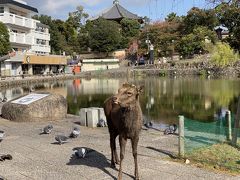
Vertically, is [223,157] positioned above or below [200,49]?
below

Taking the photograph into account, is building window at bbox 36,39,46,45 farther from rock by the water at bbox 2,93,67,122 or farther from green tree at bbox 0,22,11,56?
rock by the water at bbox 2,93,67,122

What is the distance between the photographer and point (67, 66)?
85188mm

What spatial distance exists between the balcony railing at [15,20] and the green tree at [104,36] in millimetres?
23782

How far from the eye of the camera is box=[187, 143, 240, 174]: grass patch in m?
8.59

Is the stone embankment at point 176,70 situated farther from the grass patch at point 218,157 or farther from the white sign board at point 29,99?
the grass patch at point 218,157

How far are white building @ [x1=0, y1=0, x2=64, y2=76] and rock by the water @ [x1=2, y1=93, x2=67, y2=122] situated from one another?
130 feet

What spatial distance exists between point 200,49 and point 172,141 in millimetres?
71835

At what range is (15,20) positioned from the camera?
61.7 meters

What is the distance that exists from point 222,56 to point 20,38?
40.7 m

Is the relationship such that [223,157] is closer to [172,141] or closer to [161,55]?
[172,141]

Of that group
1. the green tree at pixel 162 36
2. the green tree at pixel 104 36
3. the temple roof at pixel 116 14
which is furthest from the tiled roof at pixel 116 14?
the green tree at pixel 162 36

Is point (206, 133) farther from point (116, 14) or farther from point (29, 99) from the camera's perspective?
point (116, 14)

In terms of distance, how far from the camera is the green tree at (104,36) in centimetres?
8738

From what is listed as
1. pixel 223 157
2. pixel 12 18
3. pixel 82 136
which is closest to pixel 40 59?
pixel 12 18
